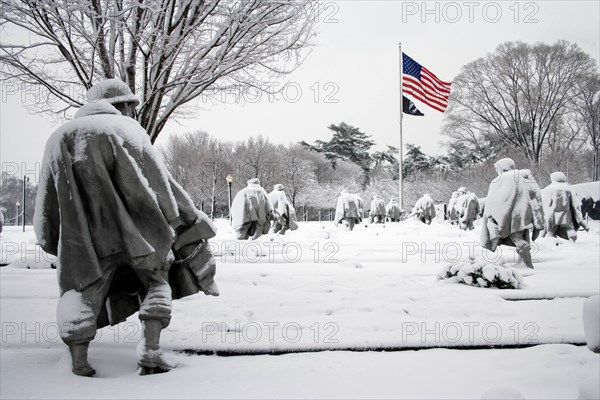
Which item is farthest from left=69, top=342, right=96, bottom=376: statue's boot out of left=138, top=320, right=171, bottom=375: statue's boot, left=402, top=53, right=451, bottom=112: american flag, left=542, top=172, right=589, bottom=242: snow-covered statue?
left=402, top=53, right=451, bottom=112: american flag

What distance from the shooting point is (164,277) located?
3.48 meters

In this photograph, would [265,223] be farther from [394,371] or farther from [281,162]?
[281,162]

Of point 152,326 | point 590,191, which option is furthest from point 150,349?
point 590,191

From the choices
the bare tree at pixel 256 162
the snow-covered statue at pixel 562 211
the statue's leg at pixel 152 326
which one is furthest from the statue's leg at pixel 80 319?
the bare tree at pixel 256 162

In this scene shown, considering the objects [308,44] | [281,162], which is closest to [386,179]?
[281,162]

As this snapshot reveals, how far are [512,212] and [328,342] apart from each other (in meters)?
5.98

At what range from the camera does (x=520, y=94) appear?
119 ft

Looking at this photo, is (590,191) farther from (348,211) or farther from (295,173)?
(295,173)

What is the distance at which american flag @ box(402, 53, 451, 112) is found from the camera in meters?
23.5

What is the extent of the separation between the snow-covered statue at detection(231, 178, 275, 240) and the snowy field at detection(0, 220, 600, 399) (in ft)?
23.6

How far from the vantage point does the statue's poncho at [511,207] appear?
885cm

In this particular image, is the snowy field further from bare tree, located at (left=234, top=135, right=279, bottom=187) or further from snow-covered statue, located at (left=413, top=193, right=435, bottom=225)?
bare tree, located at (left=234, top=135, right=279, bottom=187)

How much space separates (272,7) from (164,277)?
7.01m

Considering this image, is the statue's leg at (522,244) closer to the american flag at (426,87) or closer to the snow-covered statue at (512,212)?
the snow-covered statue at (512,212)
